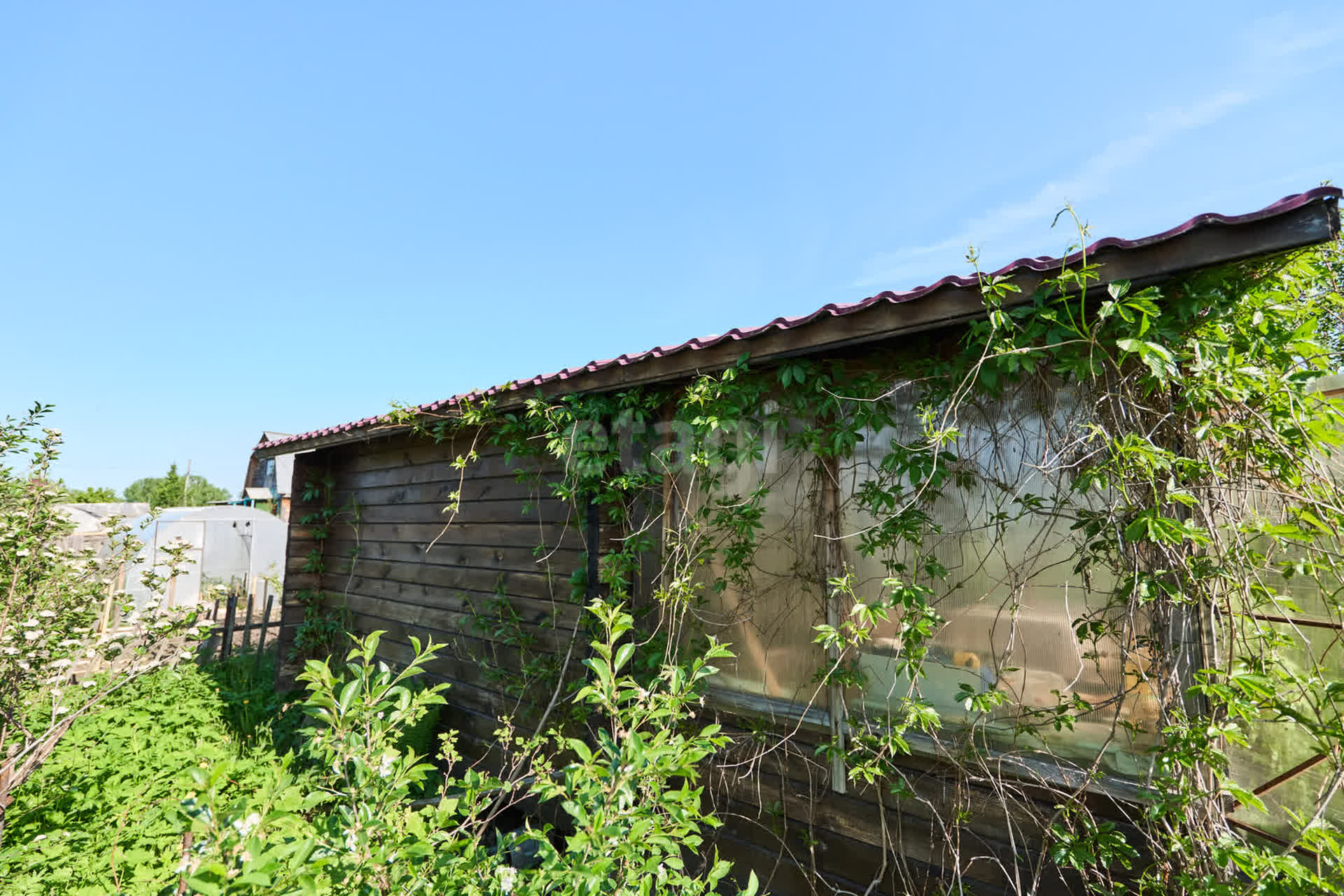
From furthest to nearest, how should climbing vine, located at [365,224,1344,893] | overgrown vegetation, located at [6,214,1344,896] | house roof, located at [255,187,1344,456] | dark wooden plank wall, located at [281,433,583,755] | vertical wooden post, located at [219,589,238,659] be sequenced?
vertical wooden post, located at [219,589,238,659] < dark wooden plank wall, located at [281,433,583,755] < climbing vine, located at [365,224,1344,893] < house roof, located at [255,187,1344,456] < overgrown vegetation, located at [6,214,1344,896]

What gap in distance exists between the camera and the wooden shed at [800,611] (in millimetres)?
2170

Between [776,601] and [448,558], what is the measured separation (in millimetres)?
3205

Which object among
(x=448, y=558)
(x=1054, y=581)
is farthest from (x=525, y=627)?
(x=1054, y=581)

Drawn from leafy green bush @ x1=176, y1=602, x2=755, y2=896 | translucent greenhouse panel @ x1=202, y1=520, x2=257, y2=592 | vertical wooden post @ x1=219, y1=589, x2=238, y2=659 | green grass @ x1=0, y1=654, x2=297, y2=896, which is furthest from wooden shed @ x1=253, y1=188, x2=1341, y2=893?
translucent greenhouse panel @ x1=202, y1=520, x2=257, y2=592

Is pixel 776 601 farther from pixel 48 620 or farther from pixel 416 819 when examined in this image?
pixel 48 620

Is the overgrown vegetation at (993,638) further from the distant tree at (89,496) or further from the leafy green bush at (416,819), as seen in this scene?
the distant tree at (89,496)

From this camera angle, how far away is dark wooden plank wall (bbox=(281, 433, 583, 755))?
429cm

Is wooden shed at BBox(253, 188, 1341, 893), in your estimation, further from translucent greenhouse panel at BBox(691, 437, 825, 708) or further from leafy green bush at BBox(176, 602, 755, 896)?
leafy green bush at BBox(176, 602, 755, 896)

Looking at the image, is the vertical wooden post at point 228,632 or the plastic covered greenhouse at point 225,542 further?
the plastic covered greenhouse at point 225,542

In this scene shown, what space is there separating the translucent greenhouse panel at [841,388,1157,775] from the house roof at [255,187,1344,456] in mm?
508

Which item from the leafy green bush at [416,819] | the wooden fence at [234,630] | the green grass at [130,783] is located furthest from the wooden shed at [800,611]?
the wooden fence at [234,630]

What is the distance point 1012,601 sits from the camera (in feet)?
7.86

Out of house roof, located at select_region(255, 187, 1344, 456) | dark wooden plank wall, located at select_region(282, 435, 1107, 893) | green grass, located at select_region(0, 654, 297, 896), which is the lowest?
green grass, located at select_region(0, 654, 297, 896)

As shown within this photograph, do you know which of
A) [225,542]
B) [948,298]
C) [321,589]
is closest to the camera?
[948,298]
